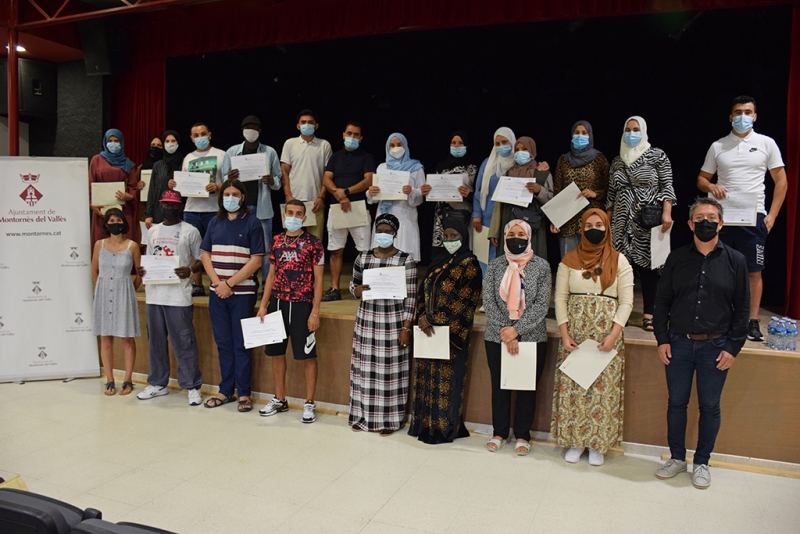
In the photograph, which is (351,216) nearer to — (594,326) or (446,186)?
(446,186)

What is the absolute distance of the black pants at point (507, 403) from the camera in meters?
3.65

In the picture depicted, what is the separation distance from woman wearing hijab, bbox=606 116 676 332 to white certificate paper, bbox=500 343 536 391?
2.78ft

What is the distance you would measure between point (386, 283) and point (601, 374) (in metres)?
1.32

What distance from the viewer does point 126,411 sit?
173 inches

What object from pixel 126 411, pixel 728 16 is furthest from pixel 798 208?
pixel 126 411

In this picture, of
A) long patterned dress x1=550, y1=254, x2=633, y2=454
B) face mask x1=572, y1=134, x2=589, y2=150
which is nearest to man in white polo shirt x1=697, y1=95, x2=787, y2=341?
face mask x1=572, y1=134, x2=589, y2=150

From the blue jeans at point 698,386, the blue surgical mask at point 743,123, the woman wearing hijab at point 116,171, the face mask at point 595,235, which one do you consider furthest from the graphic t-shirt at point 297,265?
the blue surgical mask at point 743,123

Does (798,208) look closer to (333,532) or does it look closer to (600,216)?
(600,216)

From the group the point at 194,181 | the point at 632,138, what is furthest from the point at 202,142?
the point at 632,138

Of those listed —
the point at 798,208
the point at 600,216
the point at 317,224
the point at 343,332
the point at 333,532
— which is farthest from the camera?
the point at 317,224

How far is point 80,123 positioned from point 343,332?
5.16 metres

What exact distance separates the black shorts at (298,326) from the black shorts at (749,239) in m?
2.60

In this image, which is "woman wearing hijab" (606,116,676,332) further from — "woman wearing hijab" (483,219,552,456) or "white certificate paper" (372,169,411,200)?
"white certificate paper" (372,169,411,200)

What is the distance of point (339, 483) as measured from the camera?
129 inches
